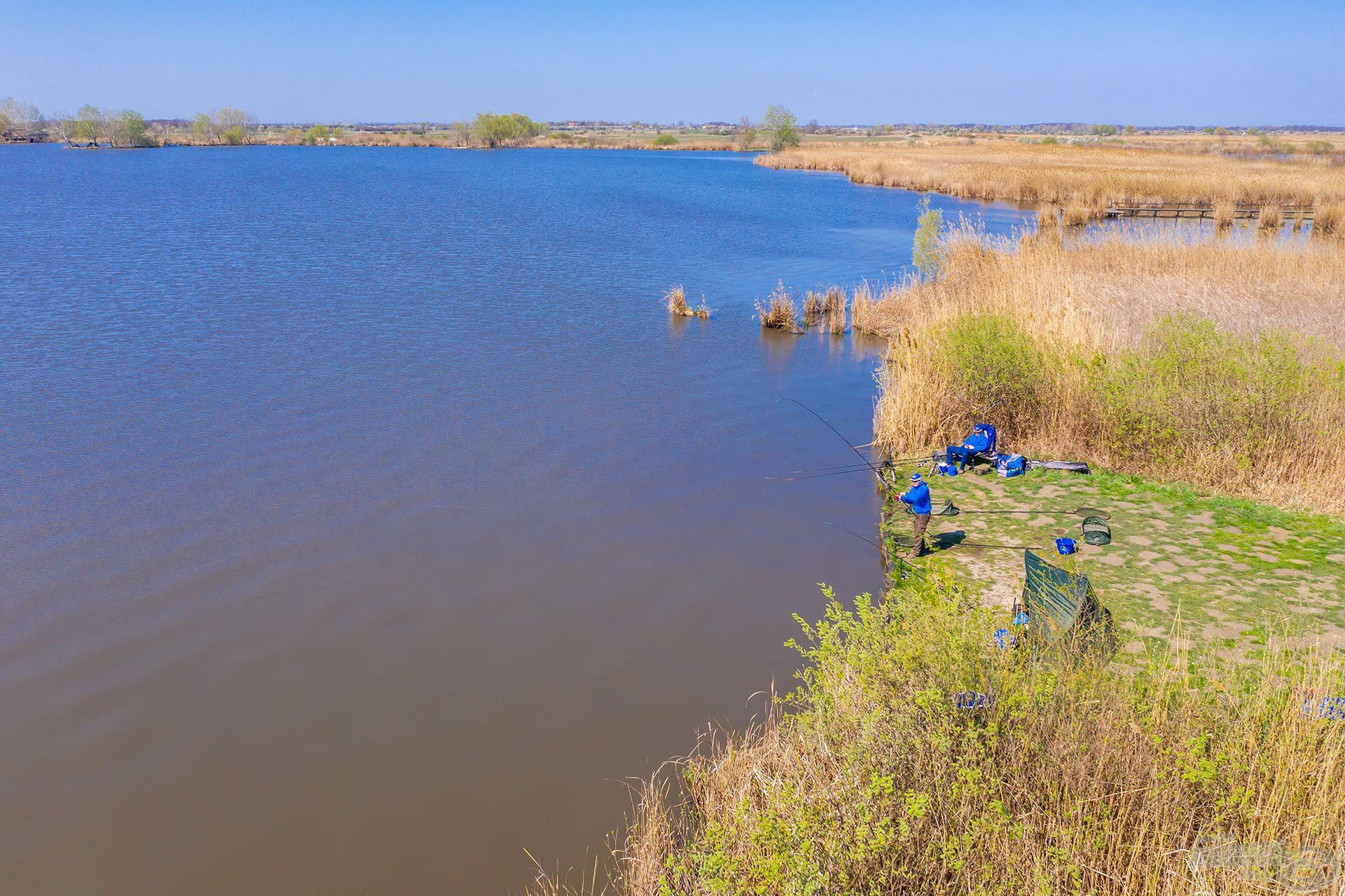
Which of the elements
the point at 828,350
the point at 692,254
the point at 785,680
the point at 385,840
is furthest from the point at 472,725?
the point at 692,254

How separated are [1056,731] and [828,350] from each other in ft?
54.5

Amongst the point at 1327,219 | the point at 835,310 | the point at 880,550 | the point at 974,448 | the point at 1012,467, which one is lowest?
the point at 880,550

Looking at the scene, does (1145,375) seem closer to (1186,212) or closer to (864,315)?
(864,315)

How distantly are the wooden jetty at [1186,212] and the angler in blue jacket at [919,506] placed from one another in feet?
110

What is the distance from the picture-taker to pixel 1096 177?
1852 inches

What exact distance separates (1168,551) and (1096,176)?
45.4m

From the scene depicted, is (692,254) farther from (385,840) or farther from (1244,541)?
(385,840)

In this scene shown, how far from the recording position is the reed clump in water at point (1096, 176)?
41125 mm

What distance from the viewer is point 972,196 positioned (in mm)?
50594

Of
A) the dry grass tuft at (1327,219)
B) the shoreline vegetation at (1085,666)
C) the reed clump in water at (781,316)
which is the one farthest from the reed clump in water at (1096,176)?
the shoreline vegetation at (1085,666)

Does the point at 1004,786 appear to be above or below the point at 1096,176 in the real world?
below

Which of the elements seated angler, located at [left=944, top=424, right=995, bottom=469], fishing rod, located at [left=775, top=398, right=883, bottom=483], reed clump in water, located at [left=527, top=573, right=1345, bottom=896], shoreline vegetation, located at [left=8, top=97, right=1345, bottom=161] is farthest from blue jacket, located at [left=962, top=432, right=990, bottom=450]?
shoreline vegetation, located at [left=8, top=97, right=1345, bottom=161]

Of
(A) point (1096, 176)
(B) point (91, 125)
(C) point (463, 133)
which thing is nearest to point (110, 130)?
(B) point (91, 125)

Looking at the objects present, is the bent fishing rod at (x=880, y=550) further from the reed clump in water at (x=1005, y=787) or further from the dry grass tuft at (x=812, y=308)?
the dry grass tuft at (x=812, y=308)
